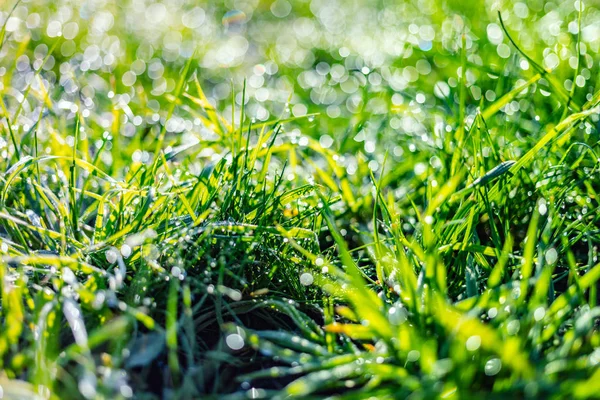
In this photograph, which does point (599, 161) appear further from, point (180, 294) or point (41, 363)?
point (41, 363)

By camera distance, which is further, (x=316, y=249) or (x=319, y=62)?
(x=319, y=62)

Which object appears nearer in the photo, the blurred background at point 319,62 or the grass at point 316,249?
the grass at point 316,249

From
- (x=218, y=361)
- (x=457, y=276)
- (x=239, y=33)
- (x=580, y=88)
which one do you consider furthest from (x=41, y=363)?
(x=239, y=33)

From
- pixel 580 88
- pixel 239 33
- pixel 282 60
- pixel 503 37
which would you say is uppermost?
pixel 239 33

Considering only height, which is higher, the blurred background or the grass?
the blurred background

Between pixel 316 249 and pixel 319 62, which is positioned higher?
pixel 319 62

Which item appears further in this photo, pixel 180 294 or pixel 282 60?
pixel 282 60

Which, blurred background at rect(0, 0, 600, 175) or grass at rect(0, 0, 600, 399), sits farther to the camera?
blurred background at rect(0, 0, 600, 175)

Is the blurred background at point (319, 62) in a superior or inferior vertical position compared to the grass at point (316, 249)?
superior
